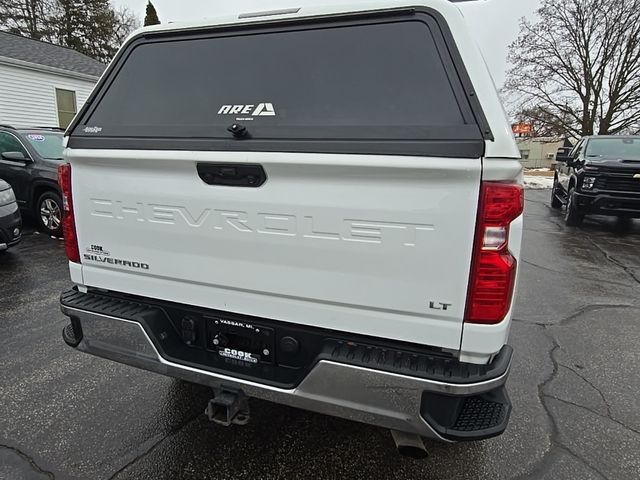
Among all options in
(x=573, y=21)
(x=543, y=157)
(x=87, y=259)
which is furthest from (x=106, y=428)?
(x=543, y=157)

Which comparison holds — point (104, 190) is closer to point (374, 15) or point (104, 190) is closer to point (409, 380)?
point (374, 15)

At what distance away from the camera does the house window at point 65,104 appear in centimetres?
1730

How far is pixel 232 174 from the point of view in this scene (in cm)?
199

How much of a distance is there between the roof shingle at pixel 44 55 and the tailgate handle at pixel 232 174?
1746 cm

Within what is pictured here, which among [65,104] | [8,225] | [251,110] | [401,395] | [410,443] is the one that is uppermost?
[65,104]

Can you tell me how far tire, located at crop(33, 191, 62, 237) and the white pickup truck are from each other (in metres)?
5.71

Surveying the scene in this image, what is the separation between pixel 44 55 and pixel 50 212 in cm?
1390

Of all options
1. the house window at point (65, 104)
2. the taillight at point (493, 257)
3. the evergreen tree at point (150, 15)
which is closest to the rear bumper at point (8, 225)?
the taillight at point (493, 257)

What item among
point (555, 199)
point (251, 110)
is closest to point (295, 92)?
point (251, 110)

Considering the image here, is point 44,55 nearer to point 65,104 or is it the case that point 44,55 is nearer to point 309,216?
point 65,104

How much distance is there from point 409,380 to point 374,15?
164cm

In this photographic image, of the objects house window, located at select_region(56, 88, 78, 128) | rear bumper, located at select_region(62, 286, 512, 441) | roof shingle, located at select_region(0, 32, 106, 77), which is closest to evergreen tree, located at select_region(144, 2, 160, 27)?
roof shingle, located at select_region(0, 32, 106, 77)

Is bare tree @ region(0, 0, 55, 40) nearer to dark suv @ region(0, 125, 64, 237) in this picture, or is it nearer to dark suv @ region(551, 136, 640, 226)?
dark suv @ region(0, 125, 64, 237)

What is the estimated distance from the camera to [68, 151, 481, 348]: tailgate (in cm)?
171
